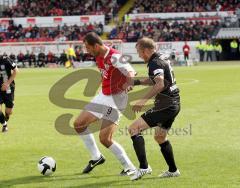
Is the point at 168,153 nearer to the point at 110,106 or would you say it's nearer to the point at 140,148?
the point at 140,148

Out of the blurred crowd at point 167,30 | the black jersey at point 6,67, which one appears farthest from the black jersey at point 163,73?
the blurred crowd at point 167,30

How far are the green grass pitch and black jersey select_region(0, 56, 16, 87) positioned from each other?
56.4 inches

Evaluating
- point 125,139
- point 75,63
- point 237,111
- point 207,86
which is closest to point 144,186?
point 125,139

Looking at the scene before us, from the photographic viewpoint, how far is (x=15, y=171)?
9.99 metres

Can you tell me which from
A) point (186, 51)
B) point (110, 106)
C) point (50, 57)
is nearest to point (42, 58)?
point (50, 57)

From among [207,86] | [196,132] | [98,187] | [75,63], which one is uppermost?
[98,187]

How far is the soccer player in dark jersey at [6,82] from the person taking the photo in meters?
14.7

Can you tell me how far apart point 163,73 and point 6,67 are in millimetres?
7392

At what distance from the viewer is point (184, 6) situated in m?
60.7

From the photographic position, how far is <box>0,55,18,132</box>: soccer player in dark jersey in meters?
14.7

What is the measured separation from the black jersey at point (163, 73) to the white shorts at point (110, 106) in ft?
2.38

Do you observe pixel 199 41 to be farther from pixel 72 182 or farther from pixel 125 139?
pixel 72 182

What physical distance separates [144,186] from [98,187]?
704mm

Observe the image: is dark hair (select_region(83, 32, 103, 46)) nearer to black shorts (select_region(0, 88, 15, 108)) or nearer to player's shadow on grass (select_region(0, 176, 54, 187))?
player's shadow on grass (select_region(0, 176, 54, 187))
